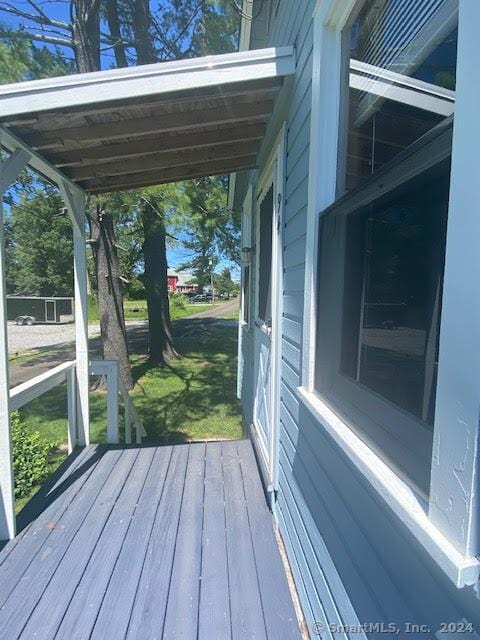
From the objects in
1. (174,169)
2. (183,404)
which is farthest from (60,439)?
(174,169)

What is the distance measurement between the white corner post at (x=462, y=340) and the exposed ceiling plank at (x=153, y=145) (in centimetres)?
210

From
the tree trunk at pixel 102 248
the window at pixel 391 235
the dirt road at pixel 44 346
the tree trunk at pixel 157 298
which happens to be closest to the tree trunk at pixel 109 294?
the tree trunk at pixel 102 248

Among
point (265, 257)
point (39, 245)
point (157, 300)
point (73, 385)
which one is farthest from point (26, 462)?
point (39, 245)

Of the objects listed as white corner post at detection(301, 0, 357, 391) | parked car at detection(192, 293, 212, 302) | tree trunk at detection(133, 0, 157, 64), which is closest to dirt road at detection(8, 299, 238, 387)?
white corner post at detection(301, 0, 357, 391)

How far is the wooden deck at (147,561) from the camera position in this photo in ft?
5.05

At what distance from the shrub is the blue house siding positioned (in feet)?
7.16

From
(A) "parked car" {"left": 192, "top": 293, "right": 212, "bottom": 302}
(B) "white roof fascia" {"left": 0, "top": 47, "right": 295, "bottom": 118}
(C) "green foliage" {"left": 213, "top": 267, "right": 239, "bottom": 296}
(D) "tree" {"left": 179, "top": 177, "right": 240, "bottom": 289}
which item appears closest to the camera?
(B) "white roof fascia" {"left": 0, "top": 47, "right": 295, "bottom": 118}

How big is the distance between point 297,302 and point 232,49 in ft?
21.9

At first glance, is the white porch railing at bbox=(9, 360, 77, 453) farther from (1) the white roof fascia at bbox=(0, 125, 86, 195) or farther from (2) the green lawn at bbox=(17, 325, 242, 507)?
(1) the white roof fascia at bbox=(0, 125, 86, 195)

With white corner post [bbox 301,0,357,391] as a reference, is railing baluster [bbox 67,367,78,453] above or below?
below

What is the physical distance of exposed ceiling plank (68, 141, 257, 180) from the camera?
112 inches

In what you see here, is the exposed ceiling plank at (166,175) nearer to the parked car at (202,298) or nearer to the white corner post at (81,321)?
the white corner post at (81,321)

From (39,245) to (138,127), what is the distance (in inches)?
488

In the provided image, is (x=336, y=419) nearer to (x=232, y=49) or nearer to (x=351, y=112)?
(x=351, y=112)
